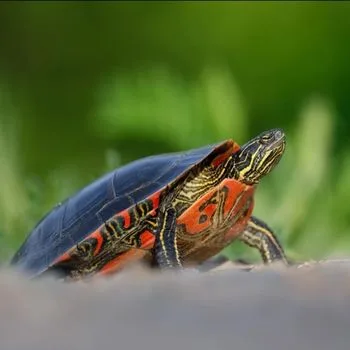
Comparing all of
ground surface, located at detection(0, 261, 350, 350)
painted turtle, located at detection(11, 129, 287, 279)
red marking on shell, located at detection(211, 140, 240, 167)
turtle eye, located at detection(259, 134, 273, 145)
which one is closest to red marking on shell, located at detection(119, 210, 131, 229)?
painted turtle, located at detection(11, 129, 287, 279)

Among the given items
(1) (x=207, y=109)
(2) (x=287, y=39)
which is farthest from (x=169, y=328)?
(2) (x=287, y=39)

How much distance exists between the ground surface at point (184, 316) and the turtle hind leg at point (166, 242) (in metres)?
1.17

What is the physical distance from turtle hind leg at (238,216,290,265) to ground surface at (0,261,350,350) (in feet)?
4.69

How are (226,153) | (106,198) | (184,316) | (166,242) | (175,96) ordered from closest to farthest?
(184,316), (166,242), (106,198), (226,153), (175,96)

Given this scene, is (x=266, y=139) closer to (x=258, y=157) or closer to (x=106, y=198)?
(x=258, y=157)

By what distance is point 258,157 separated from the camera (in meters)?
2.04

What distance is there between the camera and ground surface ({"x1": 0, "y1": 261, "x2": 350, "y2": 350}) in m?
0.52

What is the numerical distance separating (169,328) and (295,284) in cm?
12

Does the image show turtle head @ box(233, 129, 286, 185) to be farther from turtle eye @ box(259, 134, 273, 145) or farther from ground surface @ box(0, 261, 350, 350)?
ground surface @ box(0, 261, 350, 350)

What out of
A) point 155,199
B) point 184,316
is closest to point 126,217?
point 155,199

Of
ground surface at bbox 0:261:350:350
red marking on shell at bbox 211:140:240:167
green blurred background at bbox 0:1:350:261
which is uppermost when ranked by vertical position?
ground surface at bbox 0:261:350:350

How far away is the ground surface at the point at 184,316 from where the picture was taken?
0.52 m

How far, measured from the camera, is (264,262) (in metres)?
2.06

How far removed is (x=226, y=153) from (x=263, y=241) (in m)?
0.21
